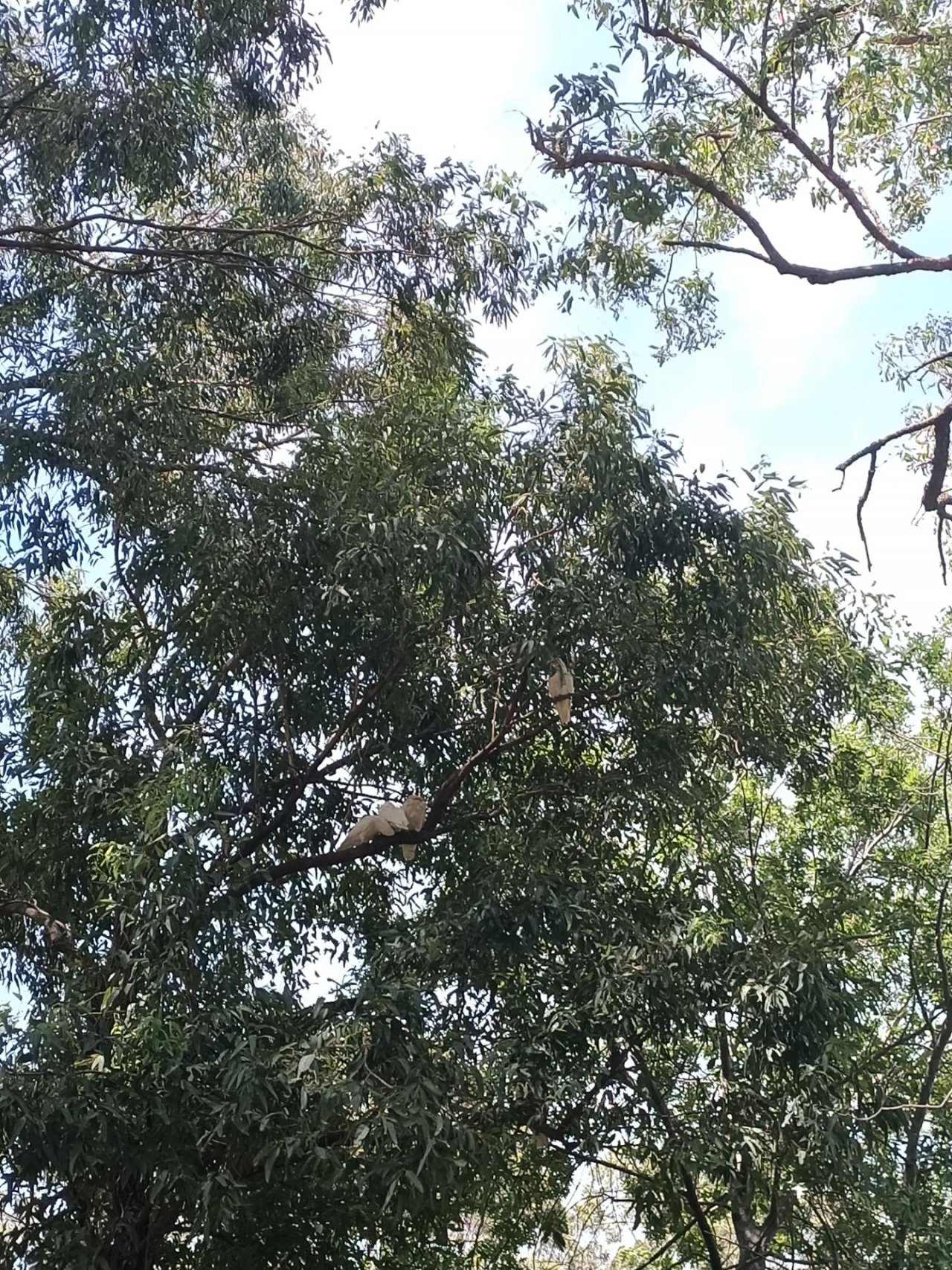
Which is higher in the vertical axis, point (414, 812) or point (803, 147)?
point (803, 147)

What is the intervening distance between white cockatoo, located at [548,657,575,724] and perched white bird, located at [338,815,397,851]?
0.66 metres

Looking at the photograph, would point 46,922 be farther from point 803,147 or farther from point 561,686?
point 803,147

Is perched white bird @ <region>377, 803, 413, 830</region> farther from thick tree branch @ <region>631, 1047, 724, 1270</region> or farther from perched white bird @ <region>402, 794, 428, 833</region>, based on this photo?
thick tree branch @ <region>631, 1047, 724, 1270</region>

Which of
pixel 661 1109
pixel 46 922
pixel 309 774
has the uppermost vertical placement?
pixel 309 774

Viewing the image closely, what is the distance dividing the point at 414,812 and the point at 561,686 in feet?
2.06

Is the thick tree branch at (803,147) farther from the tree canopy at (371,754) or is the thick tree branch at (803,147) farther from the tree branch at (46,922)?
the tree branch at (46,922)

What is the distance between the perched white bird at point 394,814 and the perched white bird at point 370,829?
0.01m

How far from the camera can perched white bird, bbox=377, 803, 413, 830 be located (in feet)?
13.7

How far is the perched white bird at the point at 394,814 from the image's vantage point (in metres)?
4.19

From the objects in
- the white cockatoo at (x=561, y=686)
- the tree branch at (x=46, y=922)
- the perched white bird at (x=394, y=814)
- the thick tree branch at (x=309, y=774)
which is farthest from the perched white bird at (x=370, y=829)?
the tree branch at (x=46, y=922)

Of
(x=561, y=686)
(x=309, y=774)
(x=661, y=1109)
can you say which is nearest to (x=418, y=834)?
(x=309, y=774)

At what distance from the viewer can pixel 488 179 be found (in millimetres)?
5395

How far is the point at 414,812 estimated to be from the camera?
4.25 meters

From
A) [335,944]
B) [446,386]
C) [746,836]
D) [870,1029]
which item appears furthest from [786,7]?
[870,1029]
